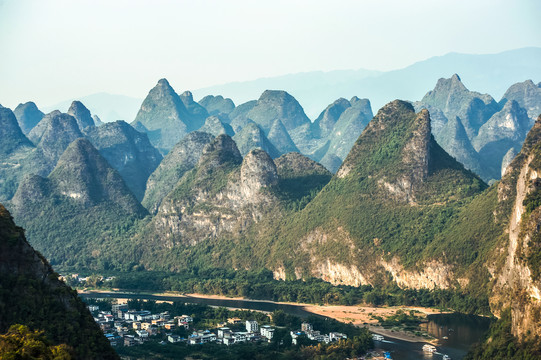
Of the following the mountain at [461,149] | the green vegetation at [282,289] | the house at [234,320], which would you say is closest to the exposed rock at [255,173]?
the green vegetation at [282,289]

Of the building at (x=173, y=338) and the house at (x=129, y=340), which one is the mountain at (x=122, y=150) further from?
the house at (x=129, y=340)

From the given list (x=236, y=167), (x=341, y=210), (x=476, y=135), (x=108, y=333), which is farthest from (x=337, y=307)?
(x=476, y=135)

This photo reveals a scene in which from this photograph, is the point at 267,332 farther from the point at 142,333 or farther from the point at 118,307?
the point at 118,307

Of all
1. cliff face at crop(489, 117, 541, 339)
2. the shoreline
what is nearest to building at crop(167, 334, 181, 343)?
the shoreline

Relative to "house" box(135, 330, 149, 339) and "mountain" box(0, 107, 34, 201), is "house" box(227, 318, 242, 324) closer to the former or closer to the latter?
"house" box(135, 330, 149, 339)

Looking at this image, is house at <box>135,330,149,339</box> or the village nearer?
the village

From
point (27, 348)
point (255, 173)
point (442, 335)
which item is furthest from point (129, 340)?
point (255, 173)
